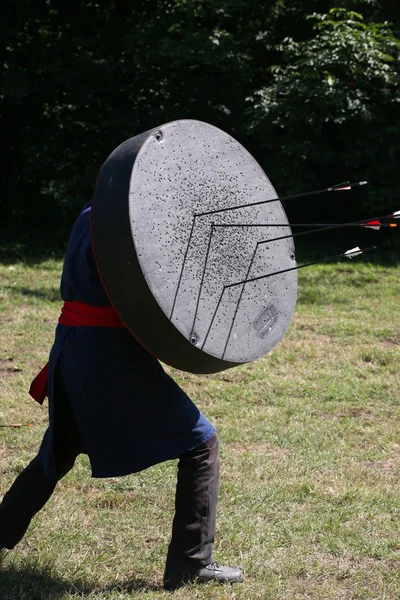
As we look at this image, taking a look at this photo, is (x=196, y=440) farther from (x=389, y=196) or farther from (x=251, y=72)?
(x=251, y=72)

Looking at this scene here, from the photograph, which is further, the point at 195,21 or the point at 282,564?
the point at 195,21

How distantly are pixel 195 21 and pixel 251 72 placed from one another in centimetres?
122

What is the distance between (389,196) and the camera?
11352 mm

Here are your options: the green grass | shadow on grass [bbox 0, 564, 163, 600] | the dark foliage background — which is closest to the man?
shadow on grass [bbox 0, 564, 163, 600]

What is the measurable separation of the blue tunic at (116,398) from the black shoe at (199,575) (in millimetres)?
443

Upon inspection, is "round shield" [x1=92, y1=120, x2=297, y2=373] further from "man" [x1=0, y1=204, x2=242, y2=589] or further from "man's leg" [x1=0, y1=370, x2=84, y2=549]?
"man's leg" [x1=0, y1=370, x2=84, y2=549]

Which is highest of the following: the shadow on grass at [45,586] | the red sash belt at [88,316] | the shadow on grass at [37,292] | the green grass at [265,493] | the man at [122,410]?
the red sash belt at [88,316]

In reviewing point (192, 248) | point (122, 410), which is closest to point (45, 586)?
point (122, 410)

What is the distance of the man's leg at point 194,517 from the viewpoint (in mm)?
2777

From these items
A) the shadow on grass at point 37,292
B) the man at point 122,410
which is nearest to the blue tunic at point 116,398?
the man at point 122,410

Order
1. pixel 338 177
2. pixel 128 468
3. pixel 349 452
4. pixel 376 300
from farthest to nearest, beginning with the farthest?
1. pixel 338 177
2. pixel 376 300
3. pixel 349 452
4. pixel 128 468

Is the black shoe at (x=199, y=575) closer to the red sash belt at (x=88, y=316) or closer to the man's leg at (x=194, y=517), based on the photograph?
the man's leg at (x=194, y=517)

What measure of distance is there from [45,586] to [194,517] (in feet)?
1.98

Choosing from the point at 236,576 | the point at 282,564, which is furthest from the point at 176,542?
the point at 282,564
